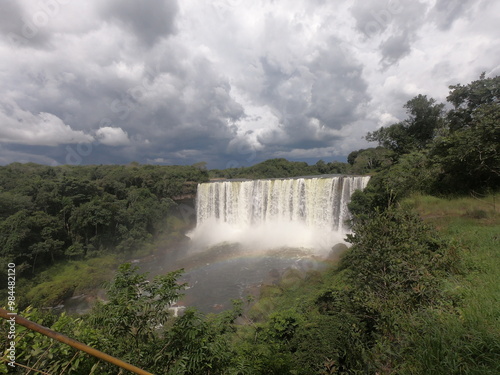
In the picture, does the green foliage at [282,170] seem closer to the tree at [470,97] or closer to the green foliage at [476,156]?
the tree at [470,97]

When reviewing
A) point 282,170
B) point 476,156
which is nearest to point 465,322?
point 476,156

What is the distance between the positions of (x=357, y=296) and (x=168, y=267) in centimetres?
1792

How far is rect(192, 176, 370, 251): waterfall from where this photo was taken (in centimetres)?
2027

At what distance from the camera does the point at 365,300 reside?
4.66 meters

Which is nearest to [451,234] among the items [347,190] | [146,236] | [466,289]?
[466,289]

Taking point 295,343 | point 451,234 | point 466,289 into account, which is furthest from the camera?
point 451,234

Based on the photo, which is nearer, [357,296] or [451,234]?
[357,296]

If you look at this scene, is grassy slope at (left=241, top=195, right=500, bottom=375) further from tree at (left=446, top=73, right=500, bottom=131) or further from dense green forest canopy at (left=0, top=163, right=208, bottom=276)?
dense green forest canopy at (left=0, top=163, right=208, bottom=276)

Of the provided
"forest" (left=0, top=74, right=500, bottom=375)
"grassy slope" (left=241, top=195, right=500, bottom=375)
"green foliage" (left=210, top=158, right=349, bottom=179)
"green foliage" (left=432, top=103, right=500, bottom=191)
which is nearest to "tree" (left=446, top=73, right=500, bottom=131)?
"forest" (left=0, top=74, right=500, bottom=375)

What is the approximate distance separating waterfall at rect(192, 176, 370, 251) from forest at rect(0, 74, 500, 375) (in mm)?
2667

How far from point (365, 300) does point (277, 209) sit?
19.0 metres

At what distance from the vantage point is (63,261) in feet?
70.2

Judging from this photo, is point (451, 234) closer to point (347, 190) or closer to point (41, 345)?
point (41, 345)

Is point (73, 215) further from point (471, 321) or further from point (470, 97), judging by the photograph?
point (470, 97)
